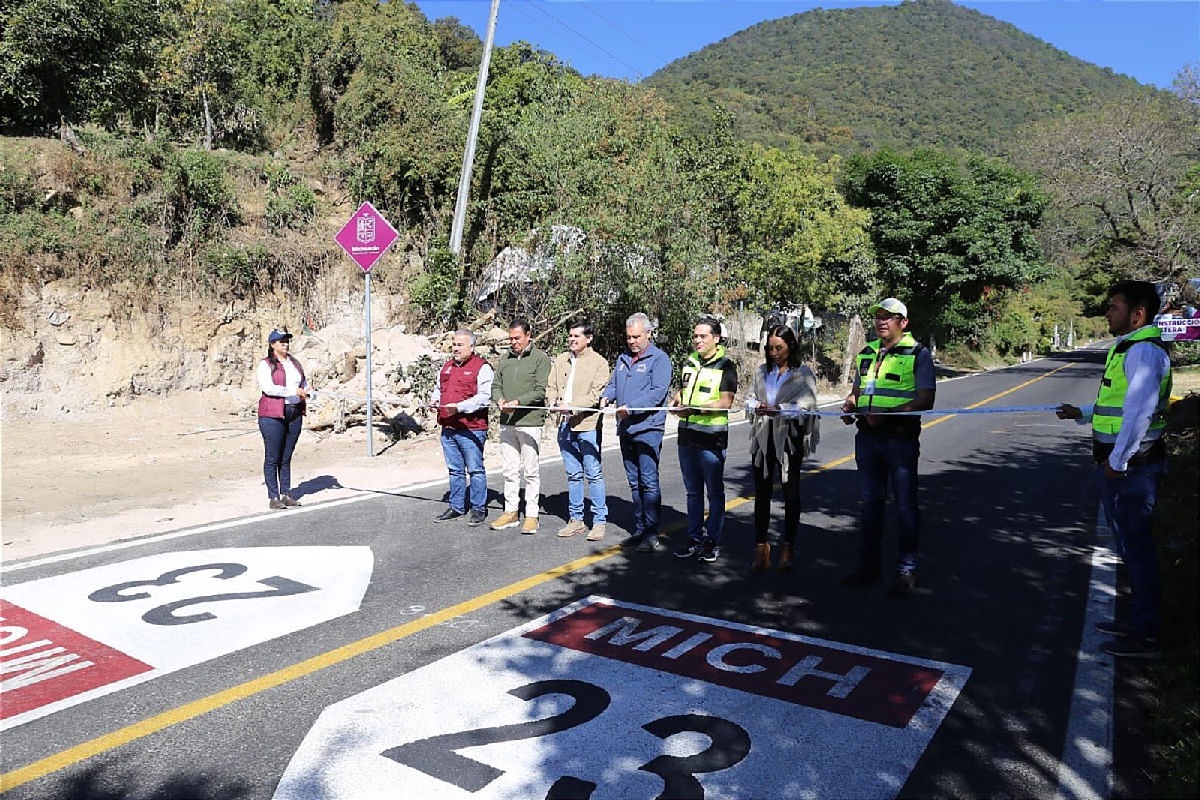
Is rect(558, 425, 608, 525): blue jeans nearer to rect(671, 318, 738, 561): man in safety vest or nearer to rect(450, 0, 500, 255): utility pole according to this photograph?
rect(671, 318, 738, 561): man in safety vest

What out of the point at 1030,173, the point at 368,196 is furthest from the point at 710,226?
the point at 1030,173

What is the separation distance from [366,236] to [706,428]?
7.20 m

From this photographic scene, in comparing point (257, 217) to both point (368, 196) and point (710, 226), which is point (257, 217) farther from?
point (710, 226)

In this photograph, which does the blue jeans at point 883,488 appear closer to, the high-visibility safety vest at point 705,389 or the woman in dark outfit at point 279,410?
the high-visibility safety vest at point 705,389

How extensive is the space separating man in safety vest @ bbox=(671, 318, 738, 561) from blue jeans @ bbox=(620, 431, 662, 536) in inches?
12.3

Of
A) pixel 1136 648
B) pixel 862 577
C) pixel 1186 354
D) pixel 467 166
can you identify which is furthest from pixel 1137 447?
pixel 1186 354

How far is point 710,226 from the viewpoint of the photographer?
22.3m

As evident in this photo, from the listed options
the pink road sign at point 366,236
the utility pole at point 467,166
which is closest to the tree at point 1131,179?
the utility pole at point 467,166

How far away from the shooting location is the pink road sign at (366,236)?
11938mm

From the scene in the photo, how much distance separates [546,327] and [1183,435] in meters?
11.4

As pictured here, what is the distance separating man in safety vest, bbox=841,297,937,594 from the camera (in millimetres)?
5832

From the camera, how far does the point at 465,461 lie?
8.12 meters

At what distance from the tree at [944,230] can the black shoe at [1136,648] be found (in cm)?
3218

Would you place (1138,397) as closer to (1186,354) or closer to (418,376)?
(418,376)
